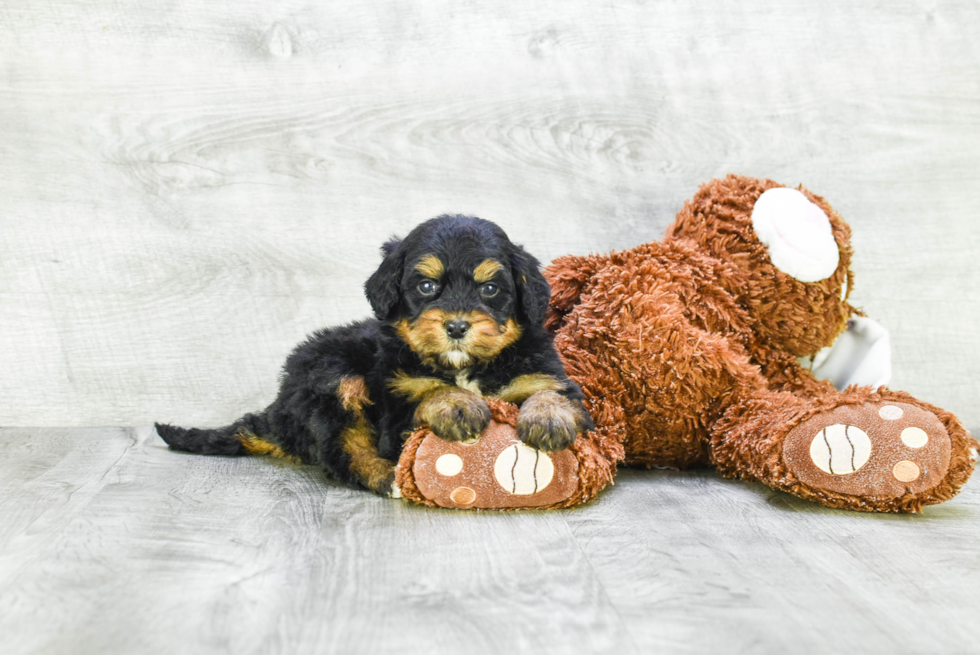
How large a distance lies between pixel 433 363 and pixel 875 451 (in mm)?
1205

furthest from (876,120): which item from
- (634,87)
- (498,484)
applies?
(498,484)

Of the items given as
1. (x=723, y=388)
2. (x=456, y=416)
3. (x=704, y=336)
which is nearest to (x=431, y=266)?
(x=456, y=416)

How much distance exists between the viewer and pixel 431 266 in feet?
7.22

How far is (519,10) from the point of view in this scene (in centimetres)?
327

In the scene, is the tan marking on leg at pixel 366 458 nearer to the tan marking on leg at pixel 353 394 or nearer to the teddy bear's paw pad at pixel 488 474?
the tan marking on leg at pixel 353 394

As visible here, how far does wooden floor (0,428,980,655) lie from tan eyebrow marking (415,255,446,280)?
0.64 metres

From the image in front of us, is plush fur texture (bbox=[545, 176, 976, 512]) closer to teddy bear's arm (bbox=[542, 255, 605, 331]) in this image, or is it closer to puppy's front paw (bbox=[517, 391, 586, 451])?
teddy bear's arm (bbox=[542, 255, 605, 331])

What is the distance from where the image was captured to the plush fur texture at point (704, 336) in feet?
8.25

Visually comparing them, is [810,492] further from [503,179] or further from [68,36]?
[68,36]

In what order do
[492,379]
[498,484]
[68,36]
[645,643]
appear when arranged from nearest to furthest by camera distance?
1. [645,643]
2. [498,484]
3. [492,379]
4. [68,36]

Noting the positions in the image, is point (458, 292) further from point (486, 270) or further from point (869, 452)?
point (869, 452)

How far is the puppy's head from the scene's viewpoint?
216 centimetres

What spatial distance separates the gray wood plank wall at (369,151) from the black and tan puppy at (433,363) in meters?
0.84

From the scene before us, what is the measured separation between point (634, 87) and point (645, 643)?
2.45 m
